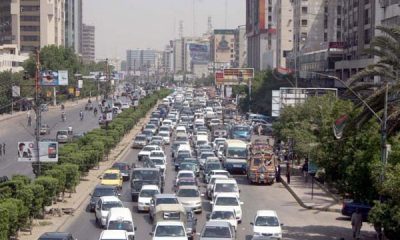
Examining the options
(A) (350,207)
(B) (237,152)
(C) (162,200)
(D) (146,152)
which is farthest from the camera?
(D) (146,152)

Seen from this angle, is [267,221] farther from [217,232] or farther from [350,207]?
[350,207]

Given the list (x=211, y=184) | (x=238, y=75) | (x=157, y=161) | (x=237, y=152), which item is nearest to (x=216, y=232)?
(x=211, y=184)

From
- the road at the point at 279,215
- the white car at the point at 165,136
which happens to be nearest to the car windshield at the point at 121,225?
the road at the point at 279,215

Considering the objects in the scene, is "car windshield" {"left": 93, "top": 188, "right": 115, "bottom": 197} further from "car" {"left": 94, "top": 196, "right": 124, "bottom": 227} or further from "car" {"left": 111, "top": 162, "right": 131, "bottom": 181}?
"car" {"left": 111, "top": 162, "right": 131, "bottom": 181}

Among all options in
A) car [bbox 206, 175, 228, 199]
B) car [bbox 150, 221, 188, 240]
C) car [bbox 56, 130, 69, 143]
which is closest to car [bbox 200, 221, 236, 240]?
car [bbox 150, 221, 188, 240]

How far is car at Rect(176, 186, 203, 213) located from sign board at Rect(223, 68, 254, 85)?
328ft

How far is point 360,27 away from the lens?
309ft

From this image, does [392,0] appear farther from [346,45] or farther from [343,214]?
[343,214]

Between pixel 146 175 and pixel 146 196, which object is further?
pixel 146 175

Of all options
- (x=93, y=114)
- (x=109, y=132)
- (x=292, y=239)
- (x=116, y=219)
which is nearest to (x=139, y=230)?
(x=116, y=219)

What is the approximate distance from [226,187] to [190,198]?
12.3 ft

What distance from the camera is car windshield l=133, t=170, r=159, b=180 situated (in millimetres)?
46062

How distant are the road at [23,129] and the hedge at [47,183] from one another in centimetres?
426

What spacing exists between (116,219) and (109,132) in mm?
45215
